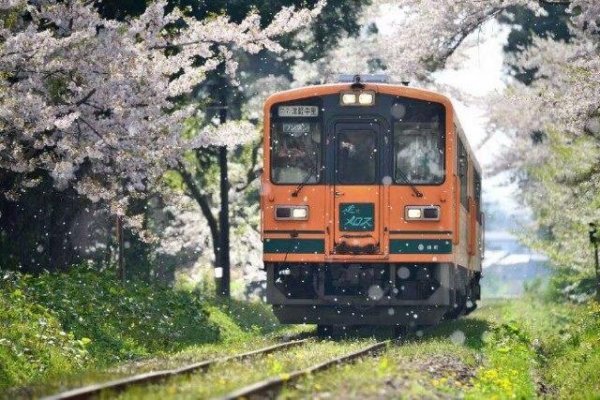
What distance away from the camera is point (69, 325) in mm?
16438

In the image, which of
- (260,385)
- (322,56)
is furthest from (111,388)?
(322,56)

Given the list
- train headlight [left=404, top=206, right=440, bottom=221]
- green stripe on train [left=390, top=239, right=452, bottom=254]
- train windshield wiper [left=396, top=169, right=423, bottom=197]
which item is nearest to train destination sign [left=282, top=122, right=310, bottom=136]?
train windshield wiper [left=396, top=169, right=423, bottom=197]

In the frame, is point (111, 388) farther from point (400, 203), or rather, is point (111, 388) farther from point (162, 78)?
point (162, 78)

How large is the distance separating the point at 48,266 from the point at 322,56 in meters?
12.6

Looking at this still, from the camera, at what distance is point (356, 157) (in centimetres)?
1786

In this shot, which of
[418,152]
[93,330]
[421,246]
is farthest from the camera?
[418,152]

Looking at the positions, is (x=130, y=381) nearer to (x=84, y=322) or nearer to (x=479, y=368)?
(x=479, y=368)

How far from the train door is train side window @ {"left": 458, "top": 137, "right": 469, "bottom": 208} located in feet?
4.92

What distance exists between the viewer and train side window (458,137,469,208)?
18.9 meters

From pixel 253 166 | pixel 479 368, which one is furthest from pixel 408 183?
pixel 253 166

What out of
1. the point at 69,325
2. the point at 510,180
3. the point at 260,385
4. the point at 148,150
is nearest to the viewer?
the point at 260,385

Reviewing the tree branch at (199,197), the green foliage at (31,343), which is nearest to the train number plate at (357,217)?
the green foliage at (31,343)

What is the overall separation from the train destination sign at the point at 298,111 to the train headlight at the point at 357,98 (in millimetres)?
404

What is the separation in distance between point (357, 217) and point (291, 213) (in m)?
0.89
